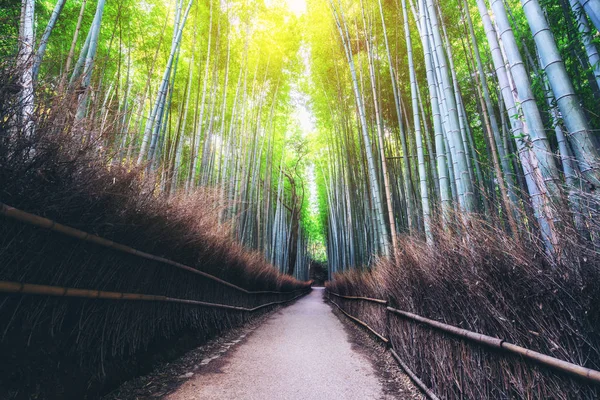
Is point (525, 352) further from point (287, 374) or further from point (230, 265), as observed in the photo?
point (230, 265)

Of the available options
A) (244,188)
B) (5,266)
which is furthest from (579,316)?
(244,188)

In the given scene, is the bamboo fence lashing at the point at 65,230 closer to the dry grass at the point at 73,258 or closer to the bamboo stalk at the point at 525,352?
the dry grass at the point at 73,258

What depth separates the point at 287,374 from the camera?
8.03 ft

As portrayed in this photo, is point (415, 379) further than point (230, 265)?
No

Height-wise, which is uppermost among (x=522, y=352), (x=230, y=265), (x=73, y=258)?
(x=230, y=265)

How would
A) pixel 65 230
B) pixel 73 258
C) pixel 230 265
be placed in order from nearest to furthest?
pixel 65 230, pixel 73 258, pixel 230 265

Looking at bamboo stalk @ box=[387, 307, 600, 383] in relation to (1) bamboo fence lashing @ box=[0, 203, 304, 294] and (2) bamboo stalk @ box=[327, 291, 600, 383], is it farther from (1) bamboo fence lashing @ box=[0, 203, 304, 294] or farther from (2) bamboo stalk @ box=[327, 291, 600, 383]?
(1) bamboo fence lashing @ box=[0, 203, 304, 294]

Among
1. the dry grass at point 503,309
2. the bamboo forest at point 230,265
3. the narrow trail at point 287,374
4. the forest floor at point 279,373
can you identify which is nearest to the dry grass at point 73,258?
the bamboo forest at point 230,265

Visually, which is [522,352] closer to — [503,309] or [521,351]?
[521,351]

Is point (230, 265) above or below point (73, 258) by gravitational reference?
above

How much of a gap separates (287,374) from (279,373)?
0.07 m

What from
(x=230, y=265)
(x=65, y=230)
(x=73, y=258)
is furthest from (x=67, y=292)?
(x=230, y=265)

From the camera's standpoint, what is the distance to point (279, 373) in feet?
8.08

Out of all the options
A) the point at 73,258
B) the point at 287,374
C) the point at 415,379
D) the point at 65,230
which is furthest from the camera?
the point at 287,374
